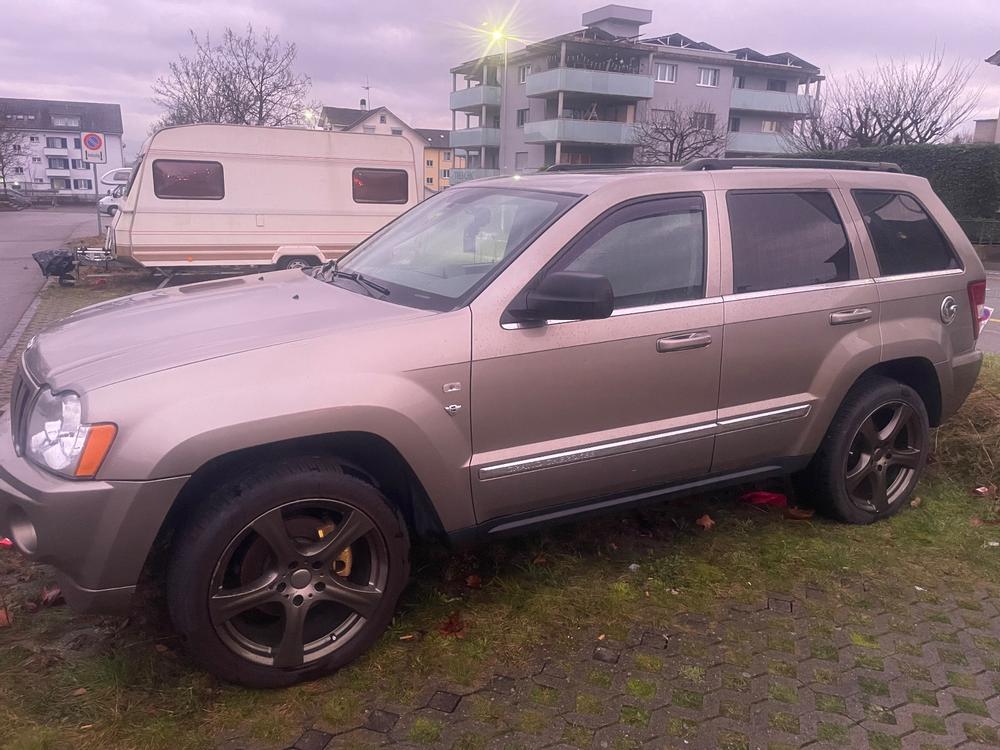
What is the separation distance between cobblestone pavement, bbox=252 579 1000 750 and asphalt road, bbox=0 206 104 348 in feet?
27.9

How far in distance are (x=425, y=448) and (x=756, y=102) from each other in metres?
52.5

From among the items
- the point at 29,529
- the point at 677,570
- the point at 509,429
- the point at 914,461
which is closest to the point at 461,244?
the point at 509,429

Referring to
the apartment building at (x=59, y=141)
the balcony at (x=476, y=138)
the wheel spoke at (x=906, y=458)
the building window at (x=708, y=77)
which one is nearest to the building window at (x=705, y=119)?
the building window at (x=708, y=77)

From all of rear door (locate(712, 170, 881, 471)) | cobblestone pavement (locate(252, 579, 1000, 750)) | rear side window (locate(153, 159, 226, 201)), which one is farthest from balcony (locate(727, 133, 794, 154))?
cobblestone pavement (locate(252, 579, 1000, 750))

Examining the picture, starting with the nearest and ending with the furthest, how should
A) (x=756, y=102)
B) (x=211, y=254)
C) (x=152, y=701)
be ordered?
(x=152, y=701) → (x=211, y=254) → (x=756, y=102)

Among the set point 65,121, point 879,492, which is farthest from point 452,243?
point 65,121

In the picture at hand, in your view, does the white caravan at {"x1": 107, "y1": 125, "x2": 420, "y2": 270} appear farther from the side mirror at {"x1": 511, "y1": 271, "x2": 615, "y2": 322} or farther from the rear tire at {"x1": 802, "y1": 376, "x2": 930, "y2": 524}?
the side mirror at {"x1": 511, "y1": 271, "x2": 615, "y2": 322}

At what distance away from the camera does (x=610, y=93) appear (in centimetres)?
4378

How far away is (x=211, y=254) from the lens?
14.6 m

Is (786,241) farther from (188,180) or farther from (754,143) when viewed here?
(754,143)

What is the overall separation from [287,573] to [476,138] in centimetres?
5151

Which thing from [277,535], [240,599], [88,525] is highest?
[88,525]

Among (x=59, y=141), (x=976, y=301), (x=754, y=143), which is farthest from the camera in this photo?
(x=59, y=141)

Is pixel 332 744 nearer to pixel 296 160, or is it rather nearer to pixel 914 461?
pixel 914 461
